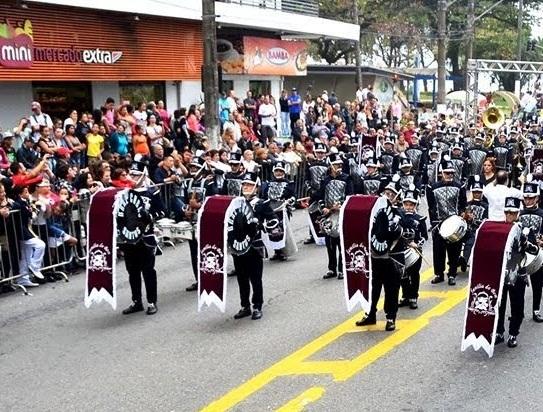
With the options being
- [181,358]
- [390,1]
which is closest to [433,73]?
[390,1]

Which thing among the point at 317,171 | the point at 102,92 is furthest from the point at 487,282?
the point at 102,92

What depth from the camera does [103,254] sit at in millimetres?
9953

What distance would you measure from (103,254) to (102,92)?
11.6 metres

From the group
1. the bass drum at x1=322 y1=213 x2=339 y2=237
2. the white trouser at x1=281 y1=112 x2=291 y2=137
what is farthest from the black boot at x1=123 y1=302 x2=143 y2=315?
the white trouser at x1=281 y1=112 x2=291 y2=137

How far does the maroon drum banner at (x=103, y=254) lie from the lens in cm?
993

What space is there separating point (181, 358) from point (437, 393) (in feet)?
9.04

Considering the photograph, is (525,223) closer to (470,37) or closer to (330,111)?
(330,111)

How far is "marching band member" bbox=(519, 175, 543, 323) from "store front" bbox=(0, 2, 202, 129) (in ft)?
38.2

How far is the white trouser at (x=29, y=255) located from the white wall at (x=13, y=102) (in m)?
6.23

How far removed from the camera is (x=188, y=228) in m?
11.3

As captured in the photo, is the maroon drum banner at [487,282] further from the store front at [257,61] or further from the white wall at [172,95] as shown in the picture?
the store front at [257,61]

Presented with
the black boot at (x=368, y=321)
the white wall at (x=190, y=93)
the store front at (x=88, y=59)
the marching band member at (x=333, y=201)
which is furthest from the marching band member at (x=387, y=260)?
the white wall at (x=190, y=93)

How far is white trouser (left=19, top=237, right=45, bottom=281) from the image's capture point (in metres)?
11.7

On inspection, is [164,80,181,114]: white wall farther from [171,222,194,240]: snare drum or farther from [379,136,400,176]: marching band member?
[171,222,194,240]: snare drum
